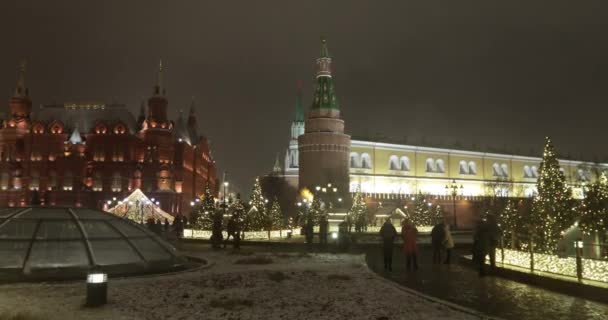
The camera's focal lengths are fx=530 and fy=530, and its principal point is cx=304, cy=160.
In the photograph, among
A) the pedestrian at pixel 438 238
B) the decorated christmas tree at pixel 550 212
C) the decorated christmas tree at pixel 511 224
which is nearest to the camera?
the decorated christmas tree at pixel 550 212

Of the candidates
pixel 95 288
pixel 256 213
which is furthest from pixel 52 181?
pixel 95 288

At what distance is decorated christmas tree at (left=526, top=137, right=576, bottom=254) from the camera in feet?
51.6

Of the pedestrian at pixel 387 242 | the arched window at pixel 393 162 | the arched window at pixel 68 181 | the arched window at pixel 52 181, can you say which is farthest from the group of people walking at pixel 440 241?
the arched window at pixel 393 162

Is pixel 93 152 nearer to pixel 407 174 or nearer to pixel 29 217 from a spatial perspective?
pixel 407 174

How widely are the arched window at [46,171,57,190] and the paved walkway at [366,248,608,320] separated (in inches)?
2427

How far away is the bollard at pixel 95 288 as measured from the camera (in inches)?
378

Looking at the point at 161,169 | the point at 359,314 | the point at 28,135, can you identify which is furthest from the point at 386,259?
the point at 28,135

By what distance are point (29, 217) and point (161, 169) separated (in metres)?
54.3

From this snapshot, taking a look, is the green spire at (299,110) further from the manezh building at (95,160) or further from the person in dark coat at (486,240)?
the person in dark coat at (486,240)

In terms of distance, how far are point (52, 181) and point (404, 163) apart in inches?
2029

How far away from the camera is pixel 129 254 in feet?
48.4

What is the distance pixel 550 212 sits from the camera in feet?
53.2

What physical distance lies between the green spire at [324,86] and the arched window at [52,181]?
34793 millimetres

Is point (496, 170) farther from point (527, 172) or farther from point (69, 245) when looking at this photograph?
point (69, 245)
